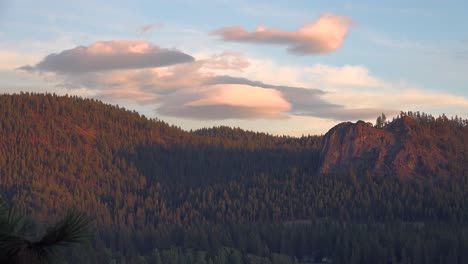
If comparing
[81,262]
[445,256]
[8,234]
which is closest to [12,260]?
[8,234]

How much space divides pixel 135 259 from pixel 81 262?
523 inches

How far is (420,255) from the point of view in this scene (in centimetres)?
19738

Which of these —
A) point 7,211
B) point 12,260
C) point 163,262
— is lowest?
point 163,262

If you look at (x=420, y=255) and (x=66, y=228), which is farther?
(x=420, y=255)

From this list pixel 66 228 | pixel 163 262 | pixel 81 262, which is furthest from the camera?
pixel 163 262

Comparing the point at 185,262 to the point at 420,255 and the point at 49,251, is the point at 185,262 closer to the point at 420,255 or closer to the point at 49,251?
the point at 420,255

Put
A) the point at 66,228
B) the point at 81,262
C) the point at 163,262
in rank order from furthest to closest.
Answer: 1. the point at 163,262
2. the point at 81,262
3. the point at 66,228

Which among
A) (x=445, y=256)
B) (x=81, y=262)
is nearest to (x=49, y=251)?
(x=81, y=262)

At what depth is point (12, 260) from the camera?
37.1 ft

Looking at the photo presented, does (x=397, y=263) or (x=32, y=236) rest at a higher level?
(x=32, y=236)

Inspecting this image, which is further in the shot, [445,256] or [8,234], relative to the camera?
[445,256]

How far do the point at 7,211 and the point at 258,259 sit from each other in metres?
186

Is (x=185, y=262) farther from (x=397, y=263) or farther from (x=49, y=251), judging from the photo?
(x=49, y=251)

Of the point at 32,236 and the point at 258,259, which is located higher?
the point at 32,236
